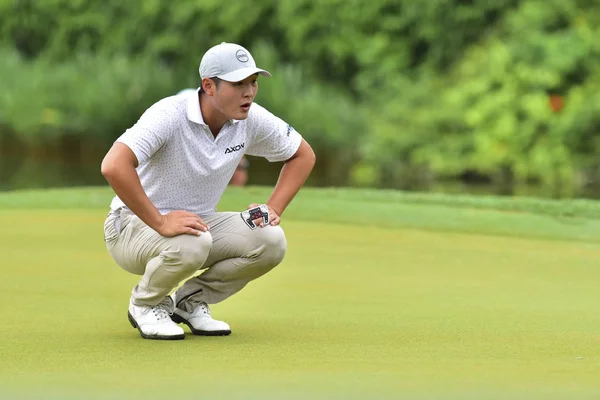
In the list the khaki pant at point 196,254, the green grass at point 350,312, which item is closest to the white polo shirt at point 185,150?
the khaki pant at point 196,254

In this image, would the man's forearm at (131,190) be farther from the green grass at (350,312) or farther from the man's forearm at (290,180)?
the man's forearm at (290,180)

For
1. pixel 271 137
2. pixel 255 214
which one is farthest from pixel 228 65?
pixel 255 214

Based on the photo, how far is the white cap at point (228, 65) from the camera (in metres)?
4.56

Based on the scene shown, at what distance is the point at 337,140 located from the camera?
87.0 ft

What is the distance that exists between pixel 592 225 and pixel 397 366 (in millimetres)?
4702

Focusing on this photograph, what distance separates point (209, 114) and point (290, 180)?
0.54 metres

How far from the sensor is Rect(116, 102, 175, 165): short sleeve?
4.51 meters

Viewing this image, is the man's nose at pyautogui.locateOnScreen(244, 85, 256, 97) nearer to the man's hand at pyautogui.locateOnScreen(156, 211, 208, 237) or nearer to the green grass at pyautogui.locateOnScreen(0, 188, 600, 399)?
the man's hand at pyautogui.locateOnScreen(156, 211, 208, 237)

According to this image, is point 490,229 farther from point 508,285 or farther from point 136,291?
point 136,291

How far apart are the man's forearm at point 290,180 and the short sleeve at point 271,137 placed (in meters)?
0.04

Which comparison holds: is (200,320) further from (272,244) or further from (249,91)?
(249,91)

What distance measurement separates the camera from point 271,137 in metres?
4.98

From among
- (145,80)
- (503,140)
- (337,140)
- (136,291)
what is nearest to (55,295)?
(136,291)

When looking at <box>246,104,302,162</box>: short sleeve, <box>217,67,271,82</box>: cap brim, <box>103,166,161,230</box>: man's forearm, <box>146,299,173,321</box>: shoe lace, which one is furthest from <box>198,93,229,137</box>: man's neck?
<box>146,299,173,321</box>: shoe lace
